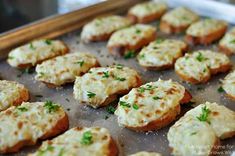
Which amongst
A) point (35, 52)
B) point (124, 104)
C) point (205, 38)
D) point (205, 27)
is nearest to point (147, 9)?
point (205, 27)

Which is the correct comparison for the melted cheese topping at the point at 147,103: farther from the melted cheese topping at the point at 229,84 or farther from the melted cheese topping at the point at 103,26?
the melted cheese topping at the point at 103,26

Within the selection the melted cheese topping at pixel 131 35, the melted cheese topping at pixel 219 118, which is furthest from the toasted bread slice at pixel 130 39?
the melted cheese topping at pixel 219 118

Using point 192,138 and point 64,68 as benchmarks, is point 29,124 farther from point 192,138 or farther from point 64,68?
point 192,138

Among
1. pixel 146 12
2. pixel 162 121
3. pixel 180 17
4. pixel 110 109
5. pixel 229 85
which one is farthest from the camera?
pixel 146 12

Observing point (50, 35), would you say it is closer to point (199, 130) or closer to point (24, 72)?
point (24, 72)

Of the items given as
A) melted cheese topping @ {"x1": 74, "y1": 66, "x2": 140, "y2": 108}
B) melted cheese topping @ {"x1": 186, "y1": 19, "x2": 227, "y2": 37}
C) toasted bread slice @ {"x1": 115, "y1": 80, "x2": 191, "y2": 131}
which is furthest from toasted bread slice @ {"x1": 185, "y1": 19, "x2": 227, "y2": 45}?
toasted bread slice @ {"x1": 115, "y1": 80, "x2": 191, "y2": 131}

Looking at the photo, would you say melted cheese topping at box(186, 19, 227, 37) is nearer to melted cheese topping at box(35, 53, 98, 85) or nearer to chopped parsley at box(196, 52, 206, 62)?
chopped parsley at box(196, 52, 206, 62)
